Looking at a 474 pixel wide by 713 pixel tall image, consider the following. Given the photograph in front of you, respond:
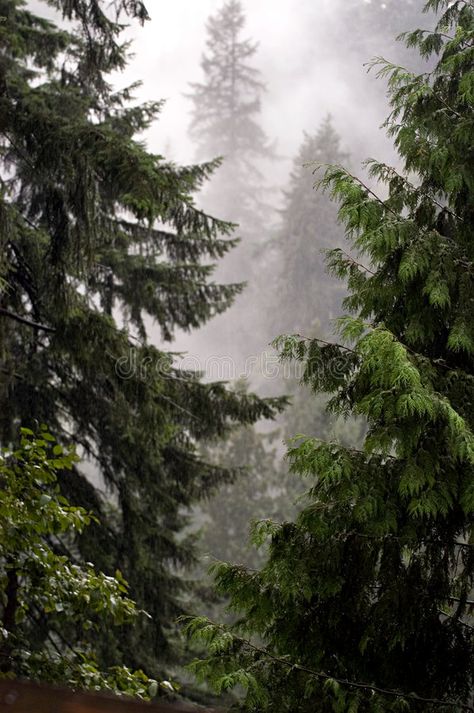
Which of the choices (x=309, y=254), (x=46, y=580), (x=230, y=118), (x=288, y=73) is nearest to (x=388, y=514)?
(x=46, y=580)

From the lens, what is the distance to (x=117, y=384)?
6629mm

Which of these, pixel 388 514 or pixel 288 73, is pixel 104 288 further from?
pixel 288 73

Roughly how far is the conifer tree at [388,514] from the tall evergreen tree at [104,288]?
2.01 meters

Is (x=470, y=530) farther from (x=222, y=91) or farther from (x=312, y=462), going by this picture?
(x=222, y=91)

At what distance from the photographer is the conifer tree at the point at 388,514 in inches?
140

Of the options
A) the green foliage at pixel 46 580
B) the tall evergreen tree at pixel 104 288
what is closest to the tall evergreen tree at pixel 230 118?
the tall evergreen tree at pixel 104 288

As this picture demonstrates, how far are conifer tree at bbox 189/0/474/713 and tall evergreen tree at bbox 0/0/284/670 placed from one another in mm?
2015

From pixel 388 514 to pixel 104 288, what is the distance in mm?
6463

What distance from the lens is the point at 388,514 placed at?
370cm

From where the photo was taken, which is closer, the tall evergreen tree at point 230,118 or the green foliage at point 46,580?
the green foliage at point 46,580

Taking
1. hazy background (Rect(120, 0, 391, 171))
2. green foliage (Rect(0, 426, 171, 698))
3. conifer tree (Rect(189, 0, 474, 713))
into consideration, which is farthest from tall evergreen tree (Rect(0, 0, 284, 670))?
hazy background (Rect(120, 0, 391, 171))

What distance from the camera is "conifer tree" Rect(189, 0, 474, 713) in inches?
140

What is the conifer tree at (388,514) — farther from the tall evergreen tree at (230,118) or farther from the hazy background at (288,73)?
the hazy background at (288,73)

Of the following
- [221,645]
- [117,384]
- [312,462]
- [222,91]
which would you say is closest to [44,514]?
[221,645]
